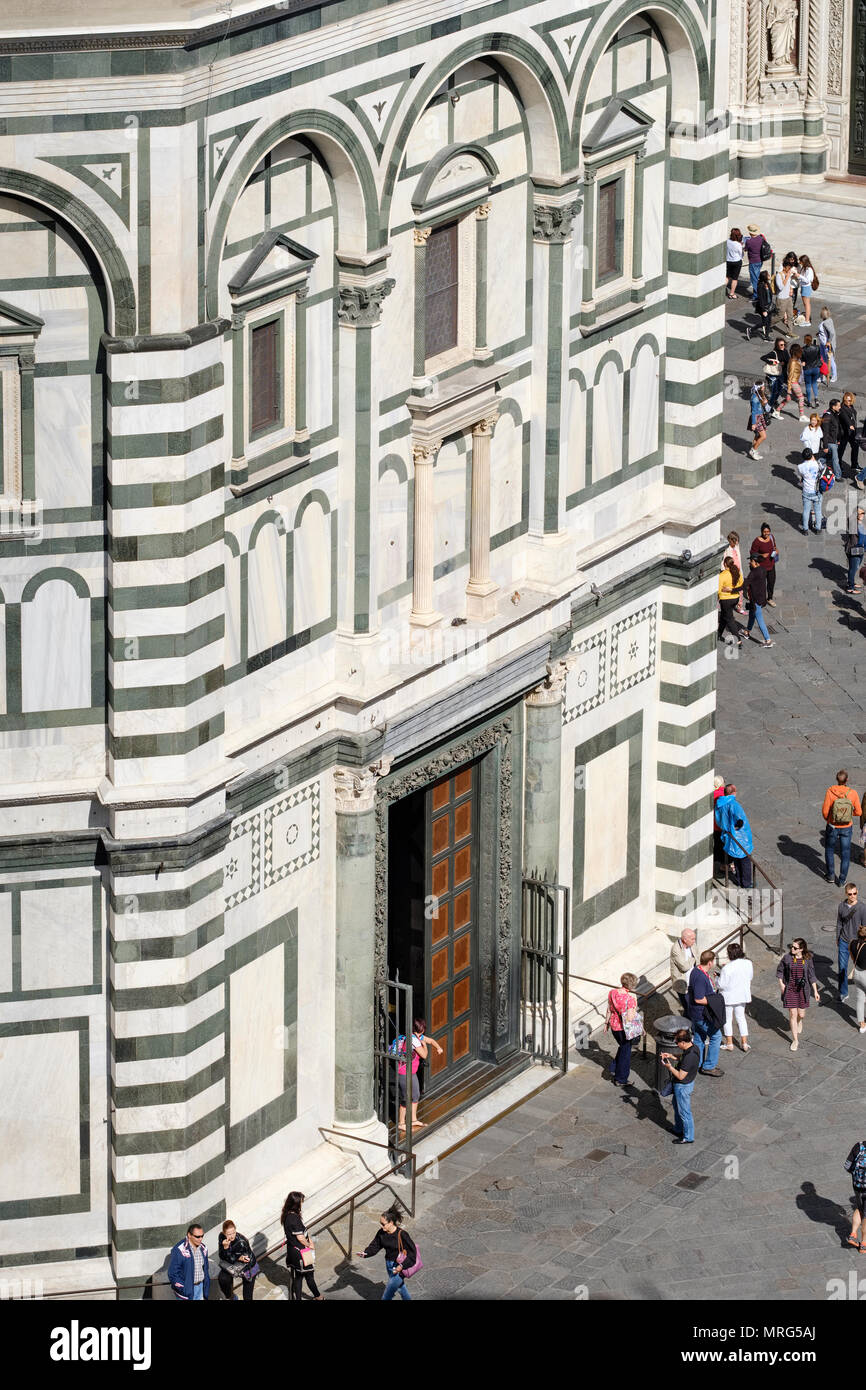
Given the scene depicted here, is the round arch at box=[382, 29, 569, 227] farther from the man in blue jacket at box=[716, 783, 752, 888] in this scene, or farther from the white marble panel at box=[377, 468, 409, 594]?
the man in blue jacket at box=[716, 783, 752, 888]

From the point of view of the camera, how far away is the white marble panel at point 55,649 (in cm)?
3397

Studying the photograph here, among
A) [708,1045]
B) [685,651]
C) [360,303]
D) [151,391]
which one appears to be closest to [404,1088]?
[708,1045]

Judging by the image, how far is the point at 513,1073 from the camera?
41.4m

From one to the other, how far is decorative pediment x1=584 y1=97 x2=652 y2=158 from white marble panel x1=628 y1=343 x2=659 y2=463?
2.85 metres

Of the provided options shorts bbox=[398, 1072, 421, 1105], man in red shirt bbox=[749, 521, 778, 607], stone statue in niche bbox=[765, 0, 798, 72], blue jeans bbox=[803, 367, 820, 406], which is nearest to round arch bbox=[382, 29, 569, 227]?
shorts bbox=[398, 1072, 421, 1105]

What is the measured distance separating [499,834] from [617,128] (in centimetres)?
831

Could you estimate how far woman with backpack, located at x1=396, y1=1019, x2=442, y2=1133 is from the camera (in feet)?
127

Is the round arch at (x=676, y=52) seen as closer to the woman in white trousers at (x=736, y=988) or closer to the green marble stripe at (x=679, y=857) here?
the green marble stripe at (x=679, y=857)

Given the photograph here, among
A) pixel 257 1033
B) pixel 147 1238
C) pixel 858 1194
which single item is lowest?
pixel 858 1194

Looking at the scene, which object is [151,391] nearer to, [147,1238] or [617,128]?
[147,1238]

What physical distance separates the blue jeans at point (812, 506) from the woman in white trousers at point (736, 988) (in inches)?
661

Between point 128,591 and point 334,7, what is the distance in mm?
6153

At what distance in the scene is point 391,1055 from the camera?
38.6 metres

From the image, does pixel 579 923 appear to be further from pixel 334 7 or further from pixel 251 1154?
pixel 334 7
